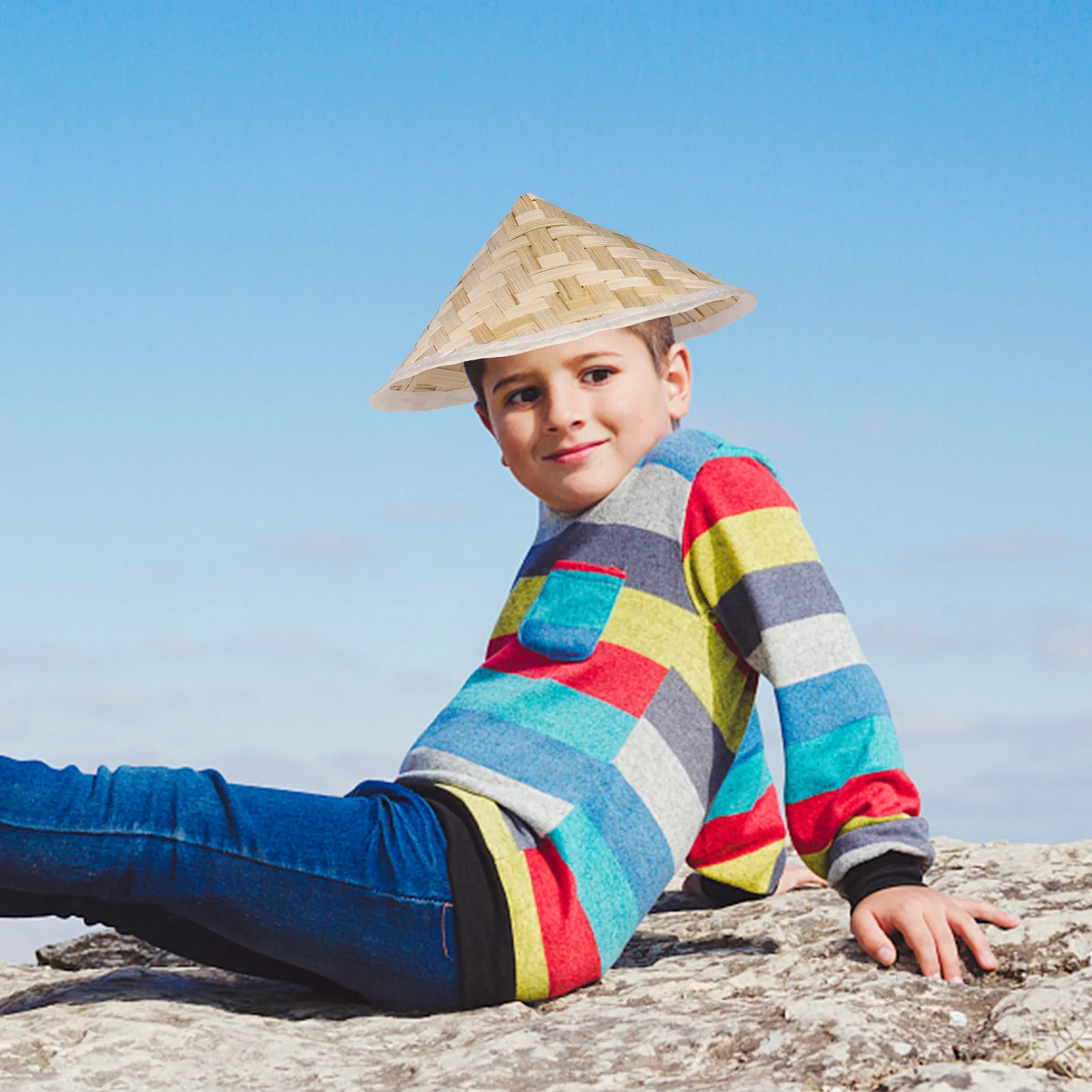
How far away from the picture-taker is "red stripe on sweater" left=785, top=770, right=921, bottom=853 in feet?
8.69

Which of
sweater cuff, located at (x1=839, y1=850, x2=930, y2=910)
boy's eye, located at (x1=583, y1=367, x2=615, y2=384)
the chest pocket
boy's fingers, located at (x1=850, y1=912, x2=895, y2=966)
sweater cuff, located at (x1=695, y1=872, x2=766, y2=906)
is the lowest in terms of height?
sweater cuff, located at (x1=695, y1=872, x2=766, y2=906)

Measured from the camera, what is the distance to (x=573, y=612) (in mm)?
2859

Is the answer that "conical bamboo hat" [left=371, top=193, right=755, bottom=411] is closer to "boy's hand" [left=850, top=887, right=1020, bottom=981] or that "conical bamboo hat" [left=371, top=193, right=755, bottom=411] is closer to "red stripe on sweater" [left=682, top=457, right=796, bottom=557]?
"red stripe on sweater" [left=682, top=457, right=796, bottom=557]

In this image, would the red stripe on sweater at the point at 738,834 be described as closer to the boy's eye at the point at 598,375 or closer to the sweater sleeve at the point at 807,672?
the sweater sleeve at the point at 807,672

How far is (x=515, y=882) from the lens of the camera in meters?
2.59

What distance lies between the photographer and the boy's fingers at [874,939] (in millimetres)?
2553

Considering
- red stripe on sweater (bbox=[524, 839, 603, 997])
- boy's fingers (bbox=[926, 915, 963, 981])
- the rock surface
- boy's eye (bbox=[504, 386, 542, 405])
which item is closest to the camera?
the rock surface

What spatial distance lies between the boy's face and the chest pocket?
0.19 meters

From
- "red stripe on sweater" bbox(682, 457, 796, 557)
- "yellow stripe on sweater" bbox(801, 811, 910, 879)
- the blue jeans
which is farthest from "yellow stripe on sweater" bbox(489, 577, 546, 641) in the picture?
"yellow stripe on sweater" bbox(801, 811, 910, 879)

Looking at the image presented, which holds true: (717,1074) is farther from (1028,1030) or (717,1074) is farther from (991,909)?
(991,909)

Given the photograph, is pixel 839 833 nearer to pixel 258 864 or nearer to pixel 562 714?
pixel 562 714

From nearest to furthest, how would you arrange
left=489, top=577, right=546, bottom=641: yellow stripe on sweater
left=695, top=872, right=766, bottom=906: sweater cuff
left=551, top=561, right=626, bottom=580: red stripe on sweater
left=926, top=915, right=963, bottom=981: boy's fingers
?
1. left=926, top=915, right=963, bottom=981: boy's fingers
2. left=551, top=561, right=626, bottom=580: red stripe on sweater
3. left=489, top=577, right=546, bottom=641: yellow stripe on sweater
4. left=695, top=872, right=766, bottom=906: sweater cuff

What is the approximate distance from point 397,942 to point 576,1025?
0.42 m

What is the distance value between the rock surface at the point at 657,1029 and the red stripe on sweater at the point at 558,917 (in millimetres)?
77
